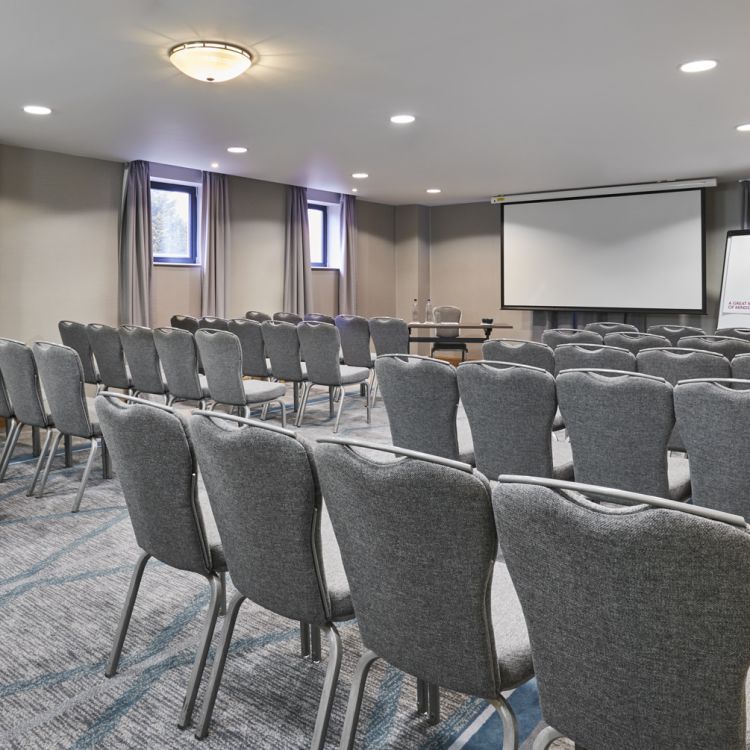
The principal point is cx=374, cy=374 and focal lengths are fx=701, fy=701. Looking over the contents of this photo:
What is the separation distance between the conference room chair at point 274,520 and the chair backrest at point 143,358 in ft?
12.4

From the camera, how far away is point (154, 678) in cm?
224

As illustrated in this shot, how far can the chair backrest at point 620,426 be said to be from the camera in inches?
105

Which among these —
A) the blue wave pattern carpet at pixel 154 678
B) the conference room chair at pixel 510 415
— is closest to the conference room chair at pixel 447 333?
the conference room chair at pixel 510 415

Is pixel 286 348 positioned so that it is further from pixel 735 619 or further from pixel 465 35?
pixel 735 619

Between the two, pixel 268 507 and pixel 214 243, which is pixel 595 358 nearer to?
pixel 268 507

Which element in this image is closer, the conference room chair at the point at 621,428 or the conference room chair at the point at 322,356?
the conference room chair at the point at 621,428

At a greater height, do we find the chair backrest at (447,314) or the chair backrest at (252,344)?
the chair backrest at (447,314)

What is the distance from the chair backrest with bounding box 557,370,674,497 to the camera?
105 inches

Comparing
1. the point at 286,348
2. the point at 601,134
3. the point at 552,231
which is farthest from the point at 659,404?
the point at 552,231

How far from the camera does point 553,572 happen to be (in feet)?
3.91

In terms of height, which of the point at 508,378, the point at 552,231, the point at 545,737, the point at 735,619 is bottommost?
the point at 545,737

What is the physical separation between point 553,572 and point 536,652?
212 millimetres

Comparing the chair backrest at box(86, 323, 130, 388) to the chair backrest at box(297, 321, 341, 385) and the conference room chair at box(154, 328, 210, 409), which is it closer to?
the conference room chair at box(154, 328, 210, 409)

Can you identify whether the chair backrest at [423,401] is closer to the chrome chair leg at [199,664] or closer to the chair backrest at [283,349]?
the chrome chair leg at [199,664]
